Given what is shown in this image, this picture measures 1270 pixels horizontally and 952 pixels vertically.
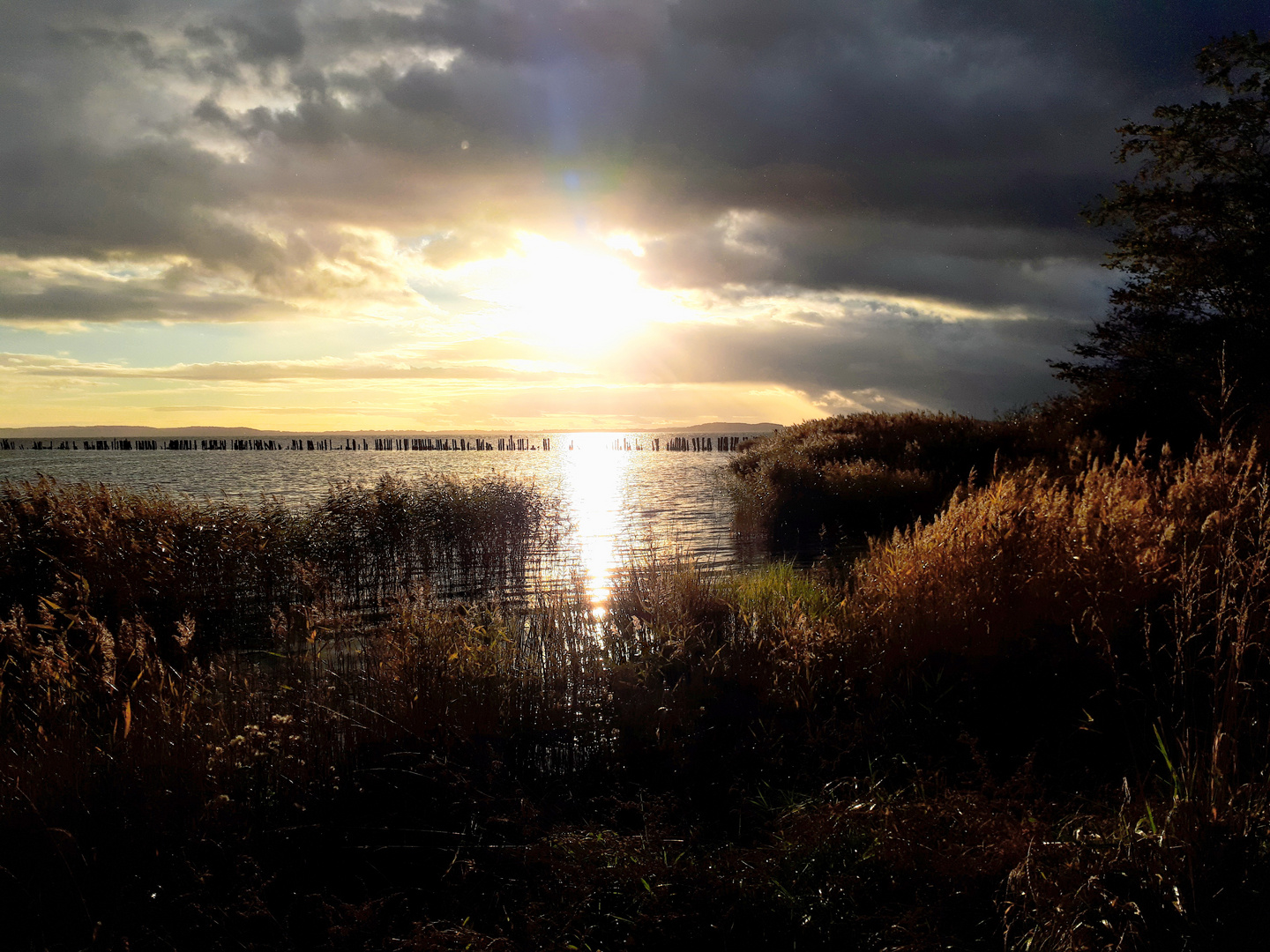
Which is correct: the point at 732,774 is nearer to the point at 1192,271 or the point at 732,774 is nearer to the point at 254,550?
the point at 254,550

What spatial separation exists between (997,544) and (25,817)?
289 inches

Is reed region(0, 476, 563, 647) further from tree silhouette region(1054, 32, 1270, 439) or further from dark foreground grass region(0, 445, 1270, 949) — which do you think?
tree silhouette region(1054, 32, 1270, 439)

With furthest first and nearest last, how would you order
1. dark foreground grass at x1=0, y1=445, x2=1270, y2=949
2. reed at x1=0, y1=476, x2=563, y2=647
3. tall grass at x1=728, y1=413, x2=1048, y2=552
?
tall grass at x1=728, y1=413, x2=1048, y2=552 → reed at x1=0, y1=476, x2=563, y2=647 → dark foreground grass at x1=0, y1=445, x2=1270, y2=949

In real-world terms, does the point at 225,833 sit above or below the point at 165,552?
below

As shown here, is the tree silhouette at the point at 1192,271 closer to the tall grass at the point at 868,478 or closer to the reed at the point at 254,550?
the tall grass at the point at 868,478

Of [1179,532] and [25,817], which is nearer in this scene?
[25,817]

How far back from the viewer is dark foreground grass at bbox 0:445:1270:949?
10.3 ft

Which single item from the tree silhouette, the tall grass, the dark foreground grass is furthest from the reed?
the tree silhouette

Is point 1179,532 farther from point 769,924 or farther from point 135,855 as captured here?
point 135,855

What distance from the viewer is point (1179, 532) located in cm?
697

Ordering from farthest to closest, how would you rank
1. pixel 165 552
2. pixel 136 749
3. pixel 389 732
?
pixel 165 552 → pixel 389 732 → pixel 136 749

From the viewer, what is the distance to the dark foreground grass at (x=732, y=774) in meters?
3.13

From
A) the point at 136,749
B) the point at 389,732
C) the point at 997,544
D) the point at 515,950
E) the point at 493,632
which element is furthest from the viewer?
the point at 493,632

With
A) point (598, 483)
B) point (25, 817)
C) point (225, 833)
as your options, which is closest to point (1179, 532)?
point (225, 833)
